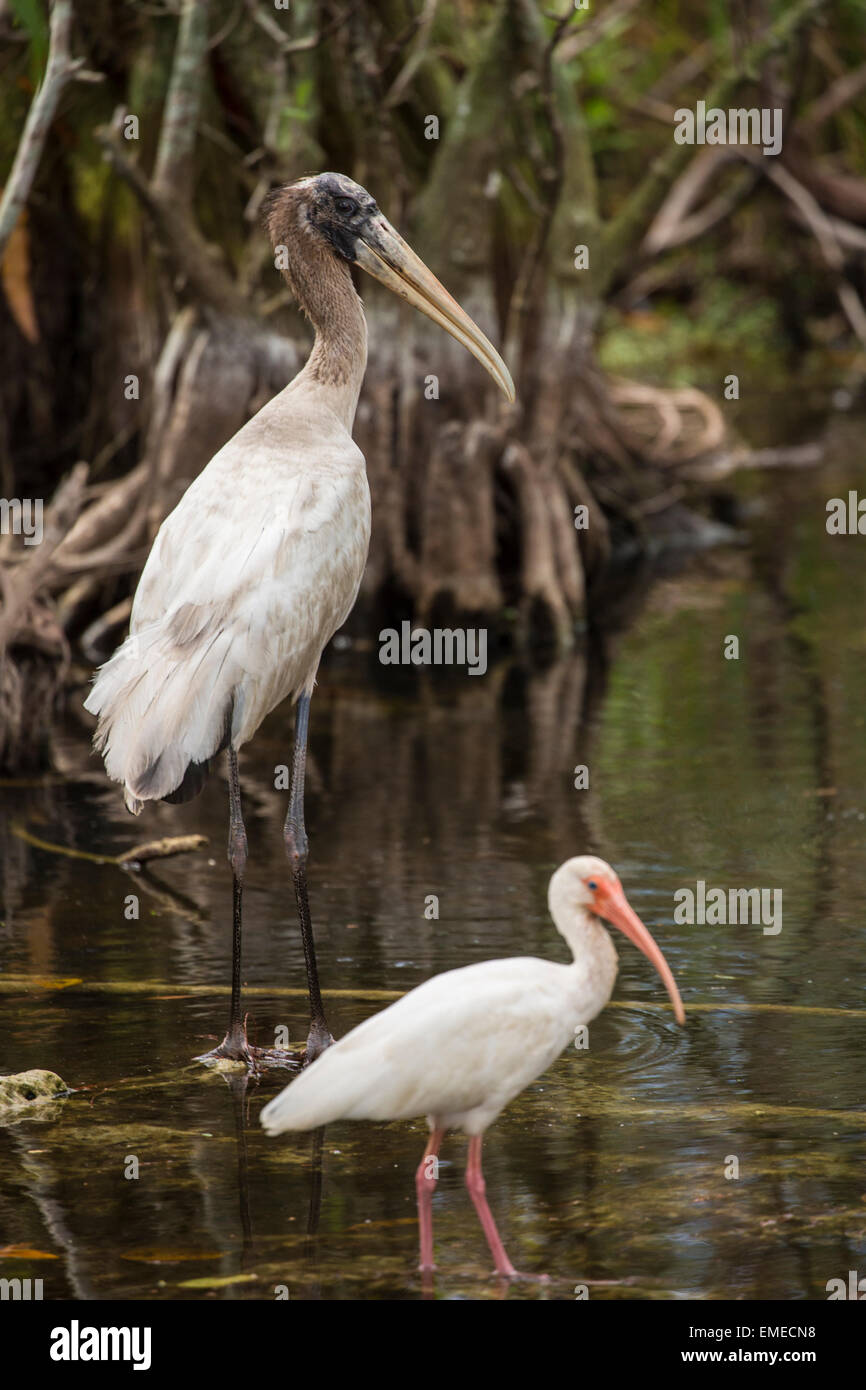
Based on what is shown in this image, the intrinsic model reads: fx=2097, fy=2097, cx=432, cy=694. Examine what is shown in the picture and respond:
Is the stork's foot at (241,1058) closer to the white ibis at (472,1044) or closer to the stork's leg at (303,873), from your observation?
the stork's leg at (303,873)

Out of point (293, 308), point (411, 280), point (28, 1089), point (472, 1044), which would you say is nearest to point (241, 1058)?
point (28, 1089)

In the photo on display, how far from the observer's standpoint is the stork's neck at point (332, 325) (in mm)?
7133

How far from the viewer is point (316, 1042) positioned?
252 inches

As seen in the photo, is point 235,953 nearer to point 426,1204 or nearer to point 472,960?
point 472,960

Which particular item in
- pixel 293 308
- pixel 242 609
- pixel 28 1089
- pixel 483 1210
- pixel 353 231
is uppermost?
pixel 293 308

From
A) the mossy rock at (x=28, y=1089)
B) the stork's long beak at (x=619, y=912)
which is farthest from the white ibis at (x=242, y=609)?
the stork's long beak at (x=619, y=912)

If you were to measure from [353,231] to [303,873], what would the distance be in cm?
225

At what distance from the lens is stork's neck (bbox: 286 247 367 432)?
7.13m

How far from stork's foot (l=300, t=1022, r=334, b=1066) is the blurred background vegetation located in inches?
158

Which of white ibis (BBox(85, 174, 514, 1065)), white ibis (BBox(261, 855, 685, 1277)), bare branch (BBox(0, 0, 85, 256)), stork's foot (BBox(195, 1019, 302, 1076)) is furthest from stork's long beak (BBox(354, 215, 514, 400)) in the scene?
bare branch (BBox(0, 0, 85, 256))

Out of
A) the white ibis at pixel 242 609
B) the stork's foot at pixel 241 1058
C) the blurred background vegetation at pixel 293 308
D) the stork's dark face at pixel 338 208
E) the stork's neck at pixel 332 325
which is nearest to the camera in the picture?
the white ibis at pixel 242 609

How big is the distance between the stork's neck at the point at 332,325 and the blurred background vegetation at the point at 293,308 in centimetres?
306
